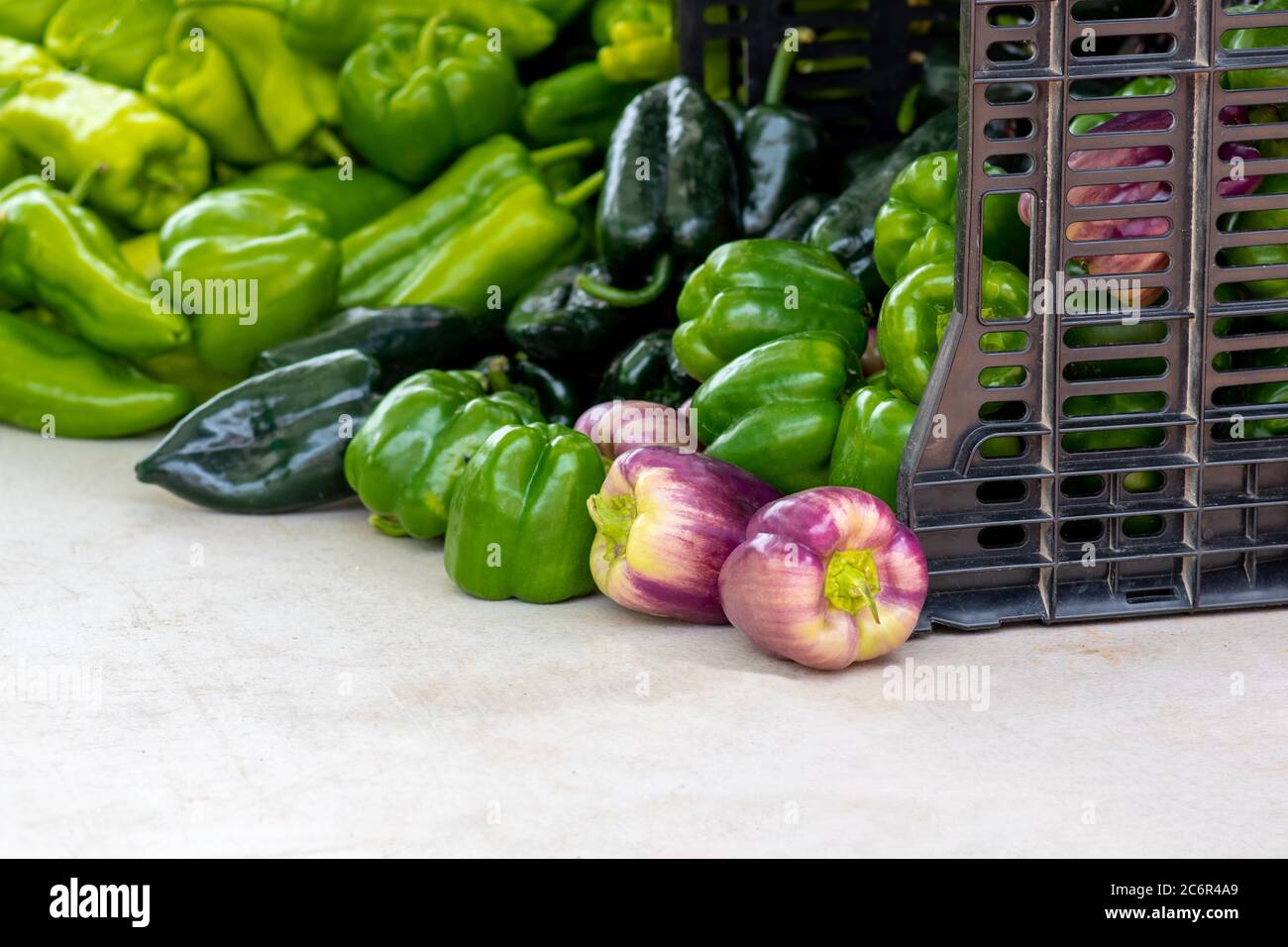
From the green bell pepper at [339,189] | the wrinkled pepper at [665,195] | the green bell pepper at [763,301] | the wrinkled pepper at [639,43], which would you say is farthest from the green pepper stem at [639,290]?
the green bell pepper at [339,189]

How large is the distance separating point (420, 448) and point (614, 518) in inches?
17.1

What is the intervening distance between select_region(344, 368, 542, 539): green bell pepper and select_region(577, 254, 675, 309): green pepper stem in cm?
42

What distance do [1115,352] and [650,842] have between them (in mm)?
913

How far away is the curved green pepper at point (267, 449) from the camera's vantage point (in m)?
2.67

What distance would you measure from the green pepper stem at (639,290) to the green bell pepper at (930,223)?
0.53 meters

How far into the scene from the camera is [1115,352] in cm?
203

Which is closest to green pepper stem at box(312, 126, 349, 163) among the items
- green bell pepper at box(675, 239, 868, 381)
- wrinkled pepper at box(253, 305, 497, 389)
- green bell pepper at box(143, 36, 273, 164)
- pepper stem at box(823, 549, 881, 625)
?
green bell pepper at box(143, 36, 273, 164)

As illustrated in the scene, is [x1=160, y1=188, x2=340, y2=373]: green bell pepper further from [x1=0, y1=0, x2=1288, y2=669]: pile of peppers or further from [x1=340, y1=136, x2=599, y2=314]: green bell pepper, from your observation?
[x1=340, y1=136, x2=599, y2=314]: green bell pepper

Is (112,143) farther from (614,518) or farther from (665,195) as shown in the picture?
(614,518)

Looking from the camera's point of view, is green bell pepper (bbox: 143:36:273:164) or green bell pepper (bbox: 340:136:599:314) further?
green bell pepper (bbox: 143:36:273:164)

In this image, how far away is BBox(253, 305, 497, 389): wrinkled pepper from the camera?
9.75 feet

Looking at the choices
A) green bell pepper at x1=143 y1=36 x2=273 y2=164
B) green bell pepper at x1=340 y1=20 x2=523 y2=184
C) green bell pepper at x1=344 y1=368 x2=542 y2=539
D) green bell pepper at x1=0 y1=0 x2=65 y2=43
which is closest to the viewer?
green bell pepper at x1=344 y1=368 x2=542 y2=539

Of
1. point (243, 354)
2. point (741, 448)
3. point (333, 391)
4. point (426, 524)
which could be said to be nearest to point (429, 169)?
point (243, 354)

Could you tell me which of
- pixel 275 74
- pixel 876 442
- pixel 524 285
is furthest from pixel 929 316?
pixel 275 74
